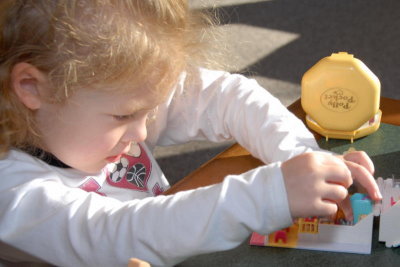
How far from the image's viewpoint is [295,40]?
2398mm

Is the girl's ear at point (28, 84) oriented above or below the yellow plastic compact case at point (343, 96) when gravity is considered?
above

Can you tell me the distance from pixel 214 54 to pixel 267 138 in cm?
16

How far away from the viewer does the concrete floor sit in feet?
6.76

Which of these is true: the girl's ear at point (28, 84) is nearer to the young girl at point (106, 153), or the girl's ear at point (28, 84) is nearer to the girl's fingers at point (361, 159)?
the young girl at point (106, 153)

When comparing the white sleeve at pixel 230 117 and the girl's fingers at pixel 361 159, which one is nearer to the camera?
the girl's fingers at pixel 361 159

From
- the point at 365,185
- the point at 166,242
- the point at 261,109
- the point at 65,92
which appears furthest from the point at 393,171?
the point at 65,92

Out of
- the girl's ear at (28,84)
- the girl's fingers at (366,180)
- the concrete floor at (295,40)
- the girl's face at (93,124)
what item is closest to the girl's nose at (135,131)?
the girl's face at (93,124)

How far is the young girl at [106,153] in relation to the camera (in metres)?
0.63

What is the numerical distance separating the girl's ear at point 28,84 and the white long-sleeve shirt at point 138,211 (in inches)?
3.2

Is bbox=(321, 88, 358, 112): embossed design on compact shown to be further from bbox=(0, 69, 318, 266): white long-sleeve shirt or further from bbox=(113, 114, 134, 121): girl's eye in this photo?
bbox=(113, 114, 134, 121): girl's eye

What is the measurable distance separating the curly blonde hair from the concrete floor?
1.13 meters

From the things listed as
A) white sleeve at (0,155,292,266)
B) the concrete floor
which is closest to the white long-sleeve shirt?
white sleeve at (0,155,292,266)

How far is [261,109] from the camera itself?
0.90 meters

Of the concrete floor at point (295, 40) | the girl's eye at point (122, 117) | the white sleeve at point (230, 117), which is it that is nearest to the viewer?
the girl's eye at point (122, 117)
